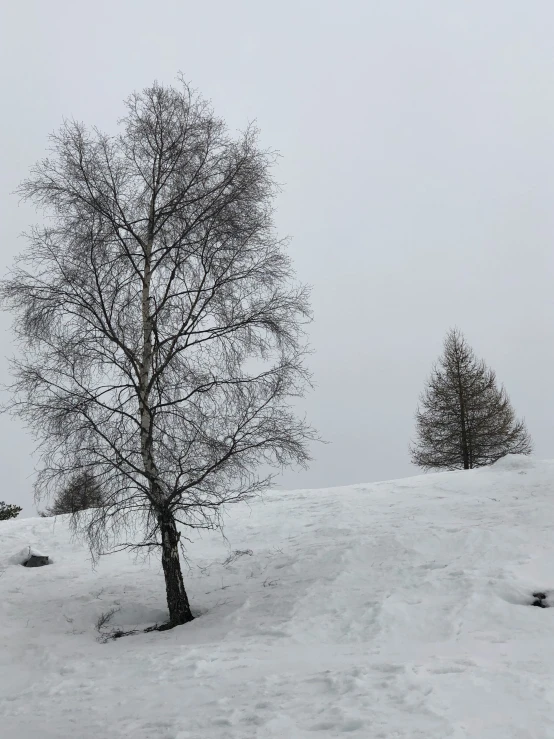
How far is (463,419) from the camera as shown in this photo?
23.2 metres

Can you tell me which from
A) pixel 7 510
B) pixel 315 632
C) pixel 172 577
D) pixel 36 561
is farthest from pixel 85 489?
pixel 7 510

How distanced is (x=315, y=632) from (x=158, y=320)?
602cm

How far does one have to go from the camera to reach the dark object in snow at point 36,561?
13.0 meters

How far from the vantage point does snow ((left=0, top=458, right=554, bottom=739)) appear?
504 centimetres

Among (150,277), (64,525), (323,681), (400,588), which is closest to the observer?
(323,681)

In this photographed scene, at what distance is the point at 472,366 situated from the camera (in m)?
23.9

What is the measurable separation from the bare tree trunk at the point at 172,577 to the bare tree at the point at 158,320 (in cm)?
2

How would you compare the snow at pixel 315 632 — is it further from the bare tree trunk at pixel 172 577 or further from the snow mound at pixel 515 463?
the snow mound at pixel 515 463

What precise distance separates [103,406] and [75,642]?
3.73 m

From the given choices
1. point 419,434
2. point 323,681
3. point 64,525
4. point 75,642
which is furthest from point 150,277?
point 419,434

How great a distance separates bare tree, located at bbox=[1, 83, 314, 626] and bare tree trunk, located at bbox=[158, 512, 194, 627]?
0.02m

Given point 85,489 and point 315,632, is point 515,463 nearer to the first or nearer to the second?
point 315,632

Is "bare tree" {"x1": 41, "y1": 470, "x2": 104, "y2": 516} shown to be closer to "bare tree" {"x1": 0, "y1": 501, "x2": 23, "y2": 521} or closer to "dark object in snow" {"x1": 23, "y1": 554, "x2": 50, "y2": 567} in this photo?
"dark object in snow" {"x1": 23, "y1": 554, "x2": 50, "y2": 567}

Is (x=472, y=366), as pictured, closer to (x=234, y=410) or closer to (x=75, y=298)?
(x=234, y=410)
